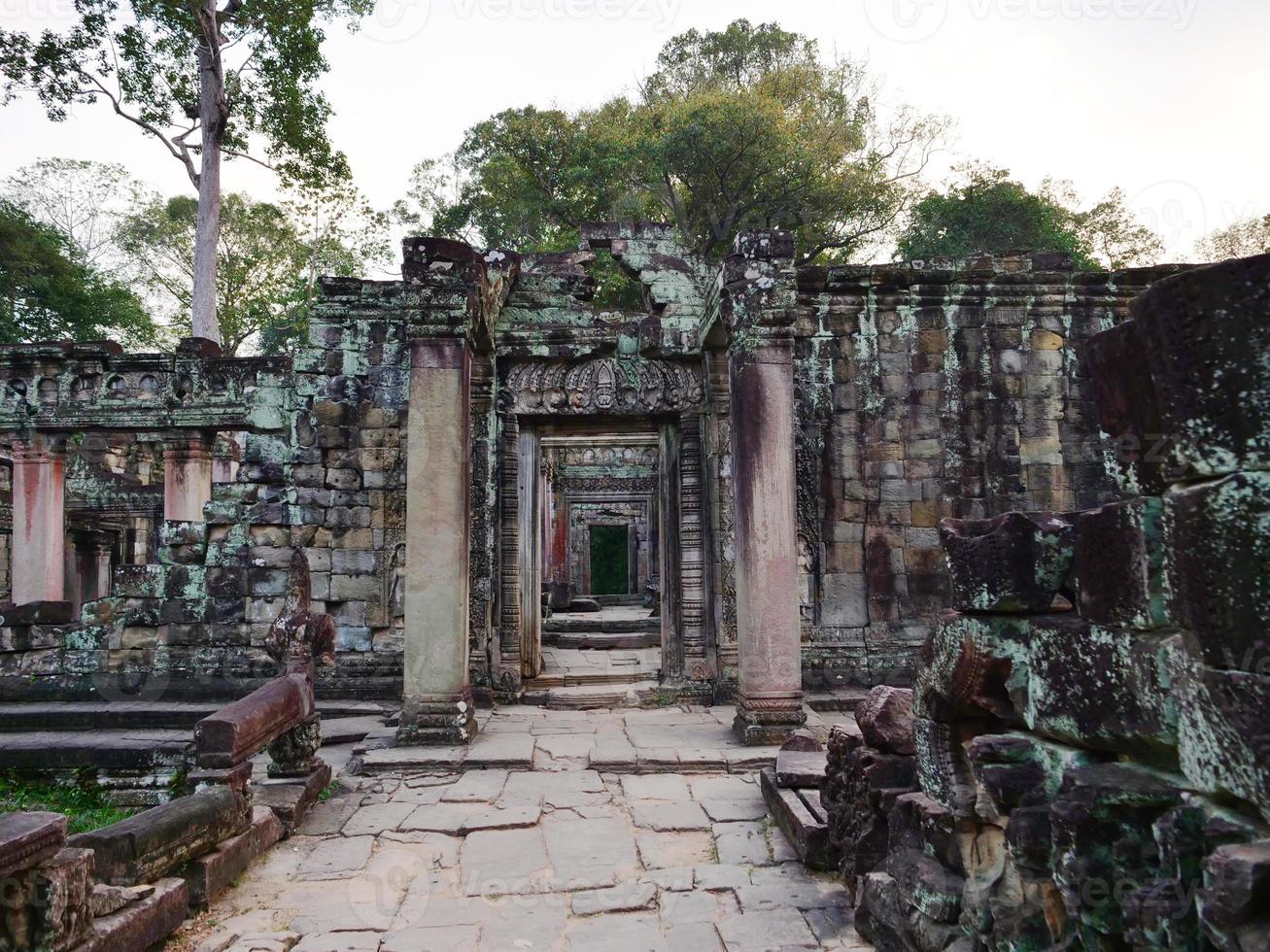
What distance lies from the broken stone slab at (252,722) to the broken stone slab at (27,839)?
5.14 feet

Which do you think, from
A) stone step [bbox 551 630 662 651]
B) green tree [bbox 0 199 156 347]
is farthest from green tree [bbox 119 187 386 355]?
stone step [bbox 551 630 662 651]

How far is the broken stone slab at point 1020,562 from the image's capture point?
254cm

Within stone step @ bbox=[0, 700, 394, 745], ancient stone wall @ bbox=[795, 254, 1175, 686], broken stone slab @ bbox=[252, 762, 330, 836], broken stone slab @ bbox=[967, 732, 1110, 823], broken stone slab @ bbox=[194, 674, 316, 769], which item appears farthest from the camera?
ancient stone wall @ bbox=[795, 254, 1175, 686]

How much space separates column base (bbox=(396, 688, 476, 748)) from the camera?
6316 millimetres

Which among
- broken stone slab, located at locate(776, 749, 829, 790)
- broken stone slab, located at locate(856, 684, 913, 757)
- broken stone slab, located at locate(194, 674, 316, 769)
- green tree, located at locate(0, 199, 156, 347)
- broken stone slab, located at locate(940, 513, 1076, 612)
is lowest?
broken stone slab, located at locate(776, 749, 829, 790)

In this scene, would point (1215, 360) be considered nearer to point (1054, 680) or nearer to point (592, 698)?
point (1054, 680)

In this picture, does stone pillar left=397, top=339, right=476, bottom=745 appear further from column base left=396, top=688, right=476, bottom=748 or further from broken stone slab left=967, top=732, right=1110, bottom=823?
broken stone slab left=967, top=732, right=1110, bottom=823

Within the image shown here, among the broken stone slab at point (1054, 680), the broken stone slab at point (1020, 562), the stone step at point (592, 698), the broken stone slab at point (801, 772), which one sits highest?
the broken stone slab at point (1020, 562)

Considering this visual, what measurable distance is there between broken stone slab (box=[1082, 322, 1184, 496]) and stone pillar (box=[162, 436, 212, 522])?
13.8 meters

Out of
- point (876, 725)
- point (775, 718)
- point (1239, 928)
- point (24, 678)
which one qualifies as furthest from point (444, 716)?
point (1239, 928)

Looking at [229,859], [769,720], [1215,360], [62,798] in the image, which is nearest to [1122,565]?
[1215,360]

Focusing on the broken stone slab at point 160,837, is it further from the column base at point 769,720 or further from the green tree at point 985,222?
the green tree at point 985,222

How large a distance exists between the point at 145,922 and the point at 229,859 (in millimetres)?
782

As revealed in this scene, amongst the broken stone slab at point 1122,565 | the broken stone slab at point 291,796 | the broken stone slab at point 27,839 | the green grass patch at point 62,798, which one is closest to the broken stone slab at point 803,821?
the broken stone slab at point 1122,565
